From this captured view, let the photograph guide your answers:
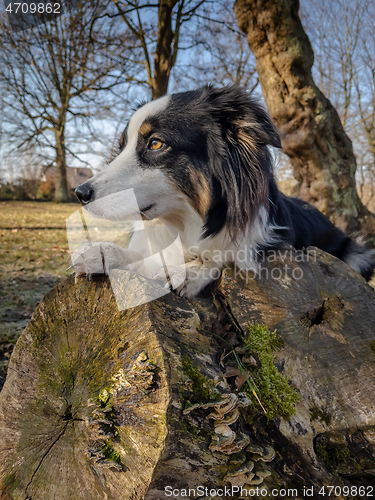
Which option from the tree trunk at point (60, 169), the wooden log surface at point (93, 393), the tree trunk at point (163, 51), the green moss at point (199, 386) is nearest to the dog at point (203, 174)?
the wooden log surface at point (93, 393)

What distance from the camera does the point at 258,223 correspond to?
7.70 ft

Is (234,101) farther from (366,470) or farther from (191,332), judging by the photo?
(366,470)

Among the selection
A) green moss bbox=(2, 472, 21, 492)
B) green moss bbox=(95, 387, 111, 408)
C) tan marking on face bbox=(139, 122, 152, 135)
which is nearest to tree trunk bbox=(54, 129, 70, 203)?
tan marking on face bbox=(139, 122, 152, 135)

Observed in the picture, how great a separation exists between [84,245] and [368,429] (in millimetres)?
1797

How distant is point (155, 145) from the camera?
2.12 metres

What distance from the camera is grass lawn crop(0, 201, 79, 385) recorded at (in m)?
3.53

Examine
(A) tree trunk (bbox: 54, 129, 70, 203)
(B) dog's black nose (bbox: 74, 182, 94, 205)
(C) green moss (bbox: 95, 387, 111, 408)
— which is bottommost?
(C) green moss (bbox: 95, 387, 111, 408)

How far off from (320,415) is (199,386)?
2.37 ft

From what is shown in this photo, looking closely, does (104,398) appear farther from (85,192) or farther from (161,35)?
(161,35)

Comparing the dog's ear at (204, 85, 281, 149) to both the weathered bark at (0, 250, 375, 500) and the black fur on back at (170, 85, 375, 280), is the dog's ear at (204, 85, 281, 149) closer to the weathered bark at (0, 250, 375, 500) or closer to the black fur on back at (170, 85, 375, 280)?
the black fur on back at (170, 85, 375, 280)

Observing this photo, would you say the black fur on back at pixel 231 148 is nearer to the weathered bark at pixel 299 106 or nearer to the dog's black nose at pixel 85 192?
the dog's black nose at pixel 85 192

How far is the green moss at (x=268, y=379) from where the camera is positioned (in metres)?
1.63

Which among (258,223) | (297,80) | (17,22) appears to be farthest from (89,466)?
(17,22)

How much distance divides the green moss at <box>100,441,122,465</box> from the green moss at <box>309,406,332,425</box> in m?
0.96
